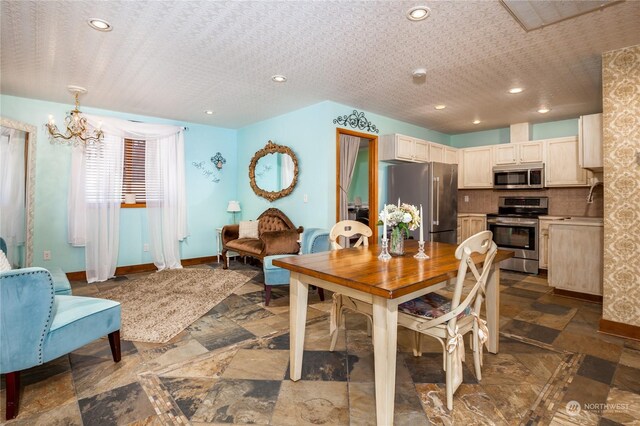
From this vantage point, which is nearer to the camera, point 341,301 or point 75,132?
point 341,301

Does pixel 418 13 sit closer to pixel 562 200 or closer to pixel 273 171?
pixel 273 171

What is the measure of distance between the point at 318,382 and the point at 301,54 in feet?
8.62

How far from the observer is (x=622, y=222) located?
2688mm

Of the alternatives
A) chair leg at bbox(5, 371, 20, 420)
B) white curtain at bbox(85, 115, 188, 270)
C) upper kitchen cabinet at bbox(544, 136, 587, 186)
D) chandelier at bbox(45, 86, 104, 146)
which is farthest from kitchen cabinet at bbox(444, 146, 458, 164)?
chair leg at bbox(5, 371, 20, 420)

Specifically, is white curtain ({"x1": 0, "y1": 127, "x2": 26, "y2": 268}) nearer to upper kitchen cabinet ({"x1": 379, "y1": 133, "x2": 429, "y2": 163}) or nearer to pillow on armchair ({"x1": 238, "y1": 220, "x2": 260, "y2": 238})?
pillow on armchair ({"x1": 238, "y1": 220, "x2": 260, "y2": 238})

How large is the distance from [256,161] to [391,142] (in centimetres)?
229

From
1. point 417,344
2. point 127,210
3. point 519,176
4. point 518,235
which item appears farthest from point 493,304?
point 127,210

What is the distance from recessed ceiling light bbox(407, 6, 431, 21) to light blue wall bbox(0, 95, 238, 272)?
171 inches

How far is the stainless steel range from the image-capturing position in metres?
4.86

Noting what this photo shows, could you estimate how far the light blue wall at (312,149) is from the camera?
4316 millimetres

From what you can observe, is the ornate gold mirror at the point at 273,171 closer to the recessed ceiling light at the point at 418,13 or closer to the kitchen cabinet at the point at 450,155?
the recessed ceiling light at the point at 418,13

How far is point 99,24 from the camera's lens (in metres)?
2.37

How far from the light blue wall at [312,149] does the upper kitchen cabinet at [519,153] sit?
1488mm

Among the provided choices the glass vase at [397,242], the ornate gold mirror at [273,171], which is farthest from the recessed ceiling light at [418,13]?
the ornate gold mirror at [273,171]
